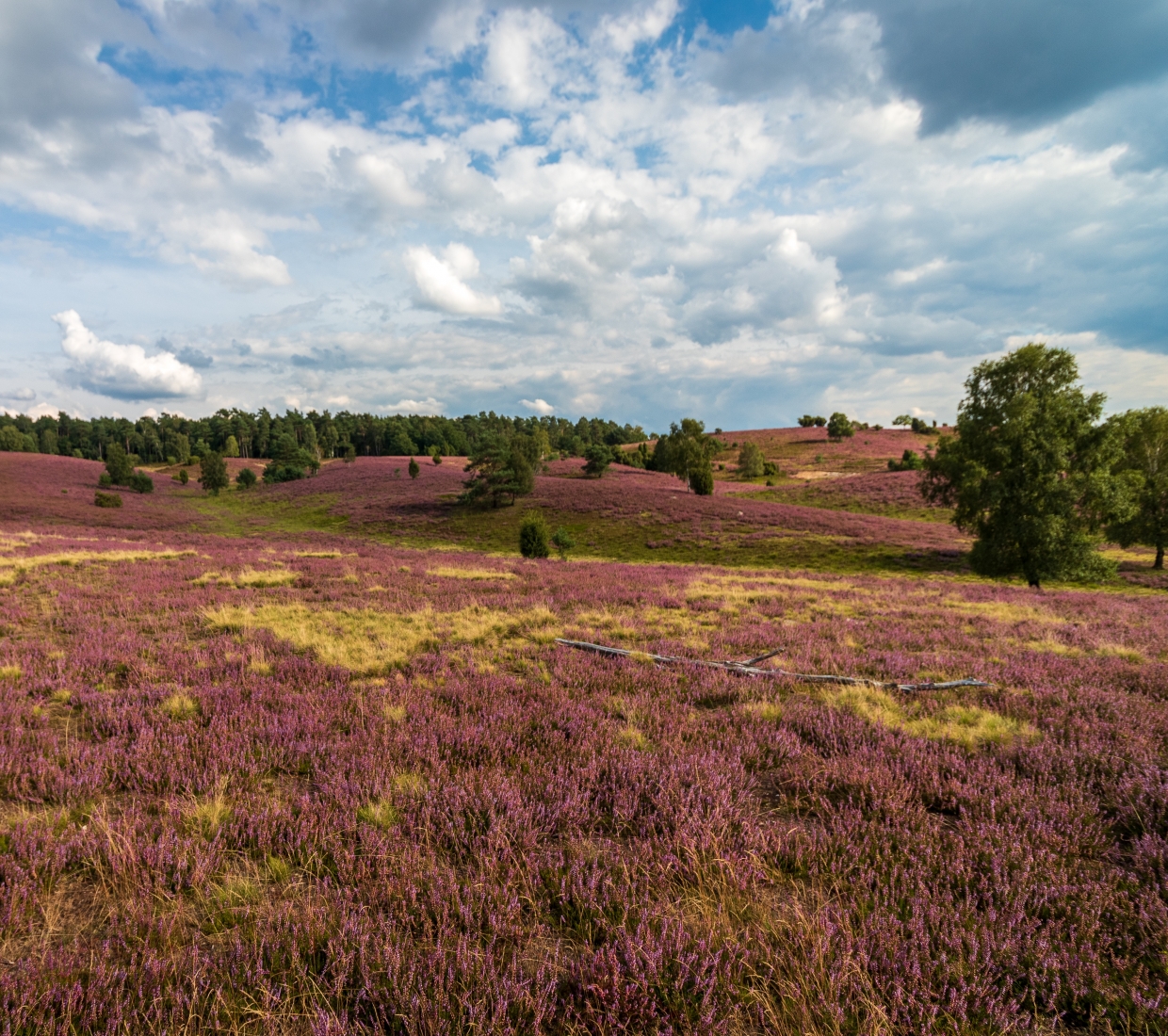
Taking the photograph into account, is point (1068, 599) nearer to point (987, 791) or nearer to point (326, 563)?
point (987, 791)

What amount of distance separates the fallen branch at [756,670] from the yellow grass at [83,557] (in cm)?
1757

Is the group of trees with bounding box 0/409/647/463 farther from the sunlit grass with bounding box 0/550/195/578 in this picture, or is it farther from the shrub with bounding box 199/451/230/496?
the sunlit grass with bounding box 0/550/195/578

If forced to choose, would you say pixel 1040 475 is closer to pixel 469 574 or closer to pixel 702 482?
pixel 469 574

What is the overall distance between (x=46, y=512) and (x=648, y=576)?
1753 inches

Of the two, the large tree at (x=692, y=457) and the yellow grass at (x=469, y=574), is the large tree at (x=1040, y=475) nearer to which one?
the yellow grass at (x=469, y=574)

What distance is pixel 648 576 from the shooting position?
18500 mm

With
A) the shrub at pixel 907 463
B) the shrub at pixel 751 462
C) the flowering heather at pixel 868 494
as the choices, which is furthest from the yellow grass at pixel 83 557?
the shrub at pixel 907 463

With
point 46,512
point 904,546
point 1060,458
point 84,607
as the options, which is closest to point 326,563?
point 84,607

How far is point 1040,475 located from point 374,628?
33.7 meters

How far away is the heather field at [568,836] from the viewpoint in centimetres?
221

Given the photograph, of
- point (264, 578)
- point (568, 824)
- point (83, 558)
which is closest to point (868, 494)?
point (264, 578)

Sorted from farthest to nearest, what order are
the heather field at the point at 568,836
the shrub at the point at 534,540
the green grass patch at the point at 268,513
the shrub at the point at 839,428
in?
1. the shrub at the point at 839,428
2. the green grass patch at the point at 268,513
3. the shrub at the point at 534,540
4. the heather field at the point at 568,836

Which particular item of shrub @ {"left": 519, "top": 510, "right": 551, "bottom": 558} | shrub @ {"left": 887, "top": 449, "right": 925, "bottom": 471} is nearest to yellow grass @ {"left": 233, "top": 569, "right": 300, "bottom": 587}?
shrub @ {"left": 519, "top": 510, "right": 551, "bottom": 558}

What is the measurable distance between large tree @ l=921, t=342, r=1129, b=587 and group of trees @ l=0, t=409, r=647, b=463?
3778 inches
